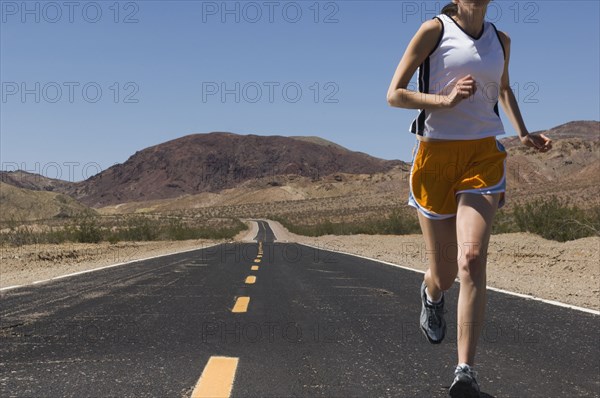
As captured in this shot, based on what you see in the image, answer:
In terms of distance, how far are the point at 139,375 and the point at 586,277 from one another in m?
11.3

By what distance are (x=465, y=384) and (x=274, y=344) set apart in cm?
222

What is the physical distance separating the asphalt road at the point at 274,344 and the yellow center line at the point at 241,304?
0.01 metres

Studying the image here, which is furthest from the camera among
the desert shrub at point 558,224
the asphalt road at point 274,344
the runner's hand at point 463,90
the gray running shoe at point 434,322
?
the desert shrub at point 558,224

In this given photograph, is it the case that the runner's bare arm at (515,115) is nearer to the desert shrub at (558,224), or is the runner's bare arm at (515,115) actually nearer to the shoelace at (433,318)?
the shoelace at (433,318)

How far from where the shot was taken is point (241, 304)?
756 centimetres

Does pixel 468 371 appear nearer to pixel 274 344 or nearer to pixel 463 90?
pixel 463 90

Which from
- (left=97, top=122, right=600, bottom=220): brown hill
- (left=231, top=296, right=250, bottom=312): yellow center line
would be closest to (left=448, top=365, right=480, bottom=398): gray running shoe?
(left=231, top=296, right=250, bottom=312): yellow center line

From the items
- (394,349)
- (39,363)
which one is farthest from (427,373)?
(39,363)

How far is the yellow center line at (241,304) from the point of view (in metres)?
7.11

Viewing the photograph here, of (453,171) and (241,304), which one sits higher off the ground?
(453,171)

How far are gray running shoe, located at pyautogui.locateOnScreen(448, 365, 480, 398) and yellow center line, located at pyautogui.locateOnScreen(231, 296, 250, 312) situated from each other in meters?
4.16

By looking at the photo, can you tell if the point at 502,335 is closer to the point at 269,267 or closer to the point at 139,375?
the point at 139,375

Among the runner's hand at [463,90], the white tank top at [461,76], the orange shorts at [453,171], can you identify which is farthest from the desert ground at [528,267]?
the runner's hand at [463,90]

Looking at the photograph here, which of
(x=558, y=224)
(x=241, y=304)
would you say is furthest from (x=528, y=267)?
(x=241, y=304)
